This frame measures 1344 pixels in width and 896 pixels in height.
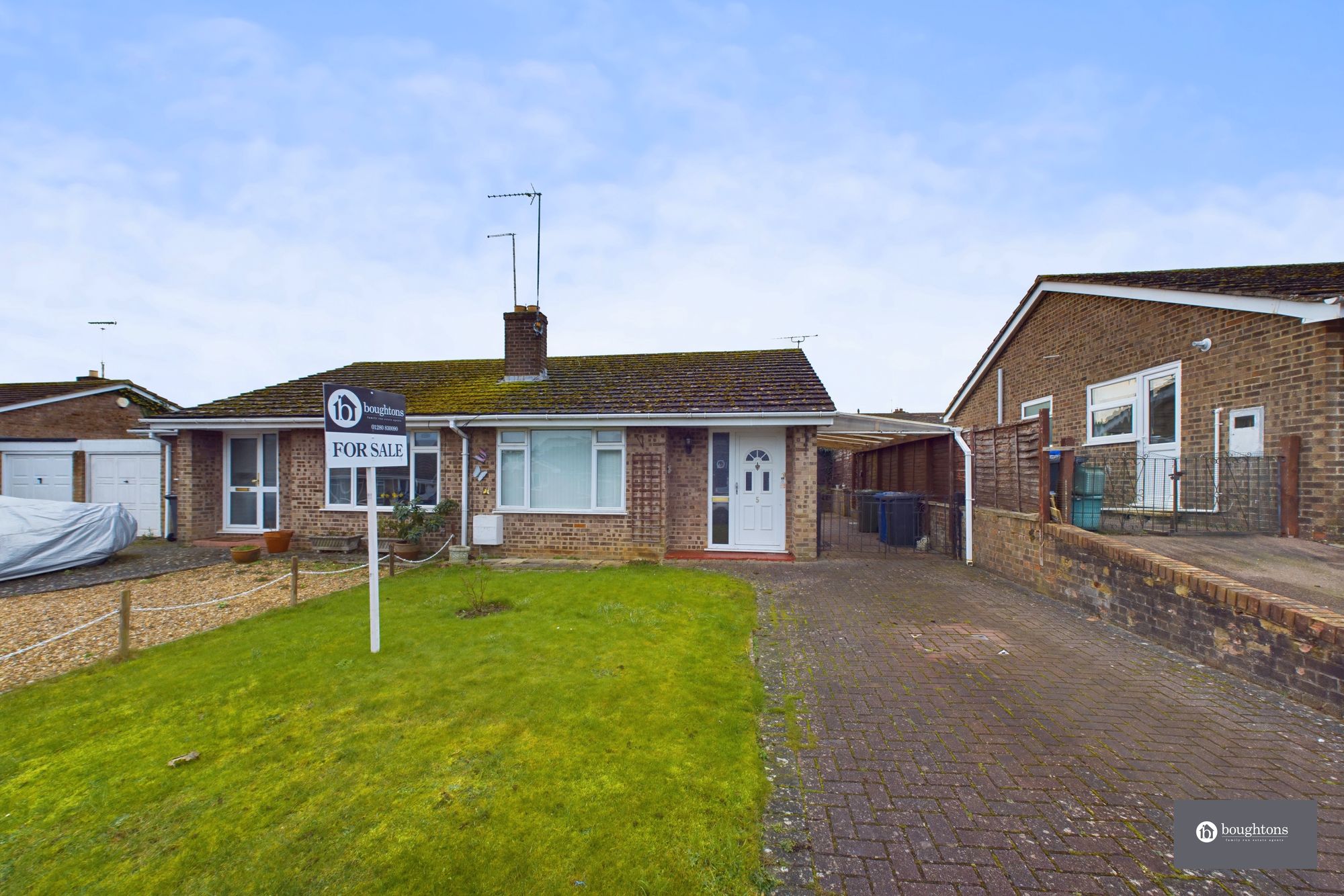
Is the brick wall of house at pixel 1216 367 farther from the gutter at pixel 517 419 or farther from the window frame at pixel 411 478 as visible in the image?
the window frame at pixel 411 478

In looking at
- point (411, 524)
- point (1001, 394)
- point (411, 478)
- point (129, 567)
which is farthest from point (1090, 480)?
point (129, 567)

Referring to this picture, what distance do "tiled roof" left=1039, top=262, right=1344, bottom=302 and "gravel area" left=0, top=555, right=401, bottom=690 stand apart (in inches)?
541

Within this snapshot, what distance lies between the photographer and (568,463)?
37.2ft

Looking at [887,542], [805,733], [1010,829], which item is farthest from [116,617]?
[887,542]

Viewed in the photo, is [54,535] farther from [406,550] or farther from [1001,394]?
[1001,394]

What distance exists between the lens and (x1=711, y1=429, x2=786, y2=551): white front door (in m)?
11.0

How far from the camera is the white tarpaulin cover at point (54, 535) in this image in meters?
9.27

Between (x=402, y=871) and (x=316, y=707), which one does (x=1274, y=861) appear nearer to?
(x=402, y=871)

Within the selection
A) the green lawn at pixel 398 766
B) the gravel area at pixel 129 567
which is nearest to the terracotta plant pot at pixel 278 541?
the gravel area at pixel 129 567

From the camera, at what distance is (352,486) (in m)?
11.8

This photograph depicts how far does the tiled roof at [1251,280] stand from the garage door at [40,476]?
2453 centimetres

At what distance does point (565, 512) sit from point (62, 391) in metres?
20.0

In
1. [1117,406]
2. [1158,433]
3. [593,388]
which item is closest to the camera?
[1158,433]

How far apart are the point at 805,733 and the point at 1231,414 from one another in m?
8.63
